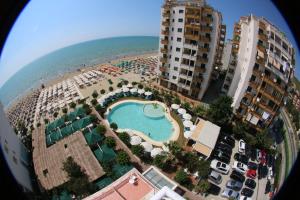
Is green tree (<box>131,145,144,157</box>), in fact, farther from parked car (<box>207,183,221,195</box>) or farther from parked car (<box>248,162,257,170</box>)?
parked car (<box>248,162,257,170</box>)

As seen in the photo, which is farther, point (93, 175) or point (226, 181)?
point (226, 181)

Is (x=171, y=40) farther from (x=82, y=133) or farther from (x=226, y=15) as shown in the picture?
(x=82, y=133)

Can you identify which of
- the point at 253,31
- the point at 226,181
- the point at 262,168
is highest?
the point at 253,31

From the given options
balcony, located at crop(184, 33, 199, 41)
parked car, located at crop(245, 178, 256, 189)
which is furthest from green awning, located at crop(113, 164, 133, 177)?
balcony, located at crop(184, 33, 199, 41)

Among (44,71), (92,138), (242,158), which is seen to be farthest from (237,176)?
(44,71)

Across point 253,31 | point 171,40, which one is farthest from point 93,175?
point 171,40
